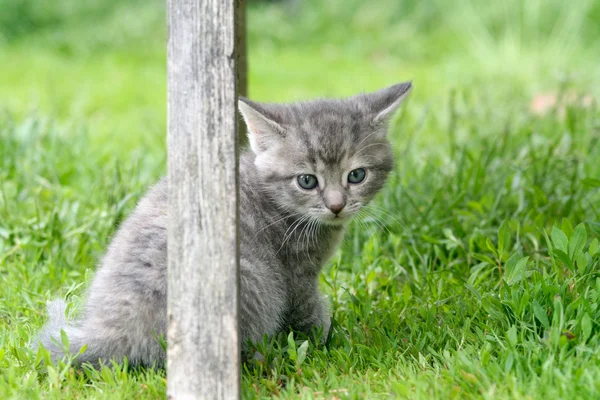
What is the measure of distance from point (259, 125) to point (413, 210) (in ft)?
4.55

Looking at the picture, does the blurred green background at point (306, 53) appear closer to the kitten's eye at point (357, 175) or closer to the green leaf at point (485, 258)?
the kitten's eye at point (357, 175)

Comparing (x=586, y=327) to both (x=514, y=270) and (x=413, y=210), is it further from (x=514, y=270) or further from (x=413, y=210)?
(x=413, y=210)

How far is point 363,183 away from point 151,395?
1365 mm

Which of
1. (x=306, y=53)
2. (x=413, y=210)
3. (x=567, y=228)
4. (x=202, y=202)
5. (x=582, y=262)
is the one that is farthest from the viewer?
(x=306, y=53)

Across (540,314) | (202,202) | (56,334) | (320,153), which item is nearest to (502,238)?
(540,314)

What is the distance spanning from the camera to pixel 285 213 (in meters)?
3.45

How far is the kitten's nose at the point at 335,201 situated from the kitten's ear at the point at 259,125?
0.36 metres

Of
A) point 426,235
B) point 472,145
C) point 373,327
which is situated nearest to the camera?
point 373,327

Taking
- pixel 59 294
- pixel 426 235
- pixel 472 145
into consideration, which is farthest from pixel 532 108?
pixel 59 294

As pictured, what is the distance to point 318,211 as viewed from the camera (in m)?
3.36

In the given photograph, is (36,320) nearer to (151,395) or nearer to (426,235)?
(151,395)

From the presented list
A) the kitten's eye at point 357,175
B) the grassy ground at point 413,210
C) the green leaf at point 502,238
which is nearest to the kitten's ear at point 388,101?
the kitten's eye at point 357,175

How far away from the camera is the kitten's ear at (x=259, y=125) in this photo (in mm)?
3230

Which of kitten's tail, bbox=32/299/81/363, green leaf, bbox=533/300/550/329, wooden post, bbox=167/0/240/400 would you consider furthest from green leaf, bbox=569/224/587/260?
kitten's tail, bbox=32/299/81/363
